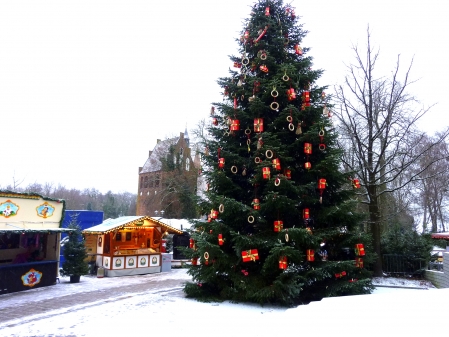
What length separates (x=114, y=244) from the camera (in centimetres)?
1980

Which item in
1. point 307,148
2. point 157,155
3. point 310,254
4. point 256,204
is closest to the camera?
point 310,254

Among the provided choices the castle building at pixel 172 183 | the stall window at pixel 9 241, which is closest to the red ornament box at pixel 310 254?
the stall window at pixel 9 241

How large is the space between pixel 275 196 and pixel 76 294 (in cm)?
842

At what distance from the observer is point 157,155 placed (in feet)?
163

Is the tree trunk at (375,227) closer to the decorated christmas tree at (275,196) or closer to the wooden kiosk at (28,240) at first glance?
the decorated christmas tree at (275,196)

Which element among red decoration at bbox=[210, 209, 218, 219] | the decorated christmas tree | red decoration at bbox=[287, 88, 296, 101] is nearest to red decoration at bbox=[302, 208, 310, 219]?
the decorated christmas tree

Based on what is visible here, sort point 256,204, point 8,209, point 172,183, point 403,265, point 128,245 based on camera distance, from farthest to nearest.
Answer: point 172,183
point 128,245
point 403,265
point 8,209
point 256,204

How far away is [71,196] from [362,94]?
77884 millimetres

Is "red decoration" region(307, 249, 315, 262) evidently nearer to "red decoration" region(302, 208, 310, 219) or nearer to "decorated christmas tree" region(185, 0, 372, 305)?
"decorated christmas tree" region(185, 0, 372, 305)

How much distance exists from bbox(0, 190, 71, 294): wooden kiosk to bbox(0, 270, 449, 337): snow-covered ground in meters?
0.70

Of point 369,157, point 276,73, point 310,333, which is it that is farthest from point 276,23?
point 310,333

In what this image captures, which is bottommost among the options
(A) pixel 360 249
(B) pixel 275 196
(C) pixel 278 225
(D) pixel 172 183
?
(A) pixel 360 249

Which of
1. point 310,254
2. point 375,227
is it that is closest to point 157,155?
point 375,227

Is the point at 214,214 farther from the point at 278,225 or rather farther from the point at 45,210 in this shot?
the point at 45,210
